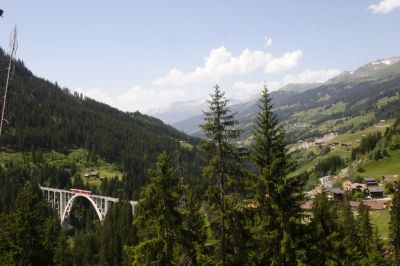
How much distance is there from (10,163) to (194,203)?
176719 mm

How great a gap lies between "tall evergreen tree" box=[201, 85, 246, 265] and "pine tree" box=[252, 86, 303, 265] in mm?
2772

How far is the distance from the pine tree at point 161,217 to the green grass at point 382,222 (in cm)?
6581

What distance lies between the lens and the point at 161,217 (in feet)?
77.7

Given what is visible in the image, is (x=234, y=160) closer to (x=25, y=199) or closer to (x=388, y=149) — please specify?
(x=25, y=199)

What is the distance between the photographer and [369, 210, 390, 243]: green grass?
81412 mm

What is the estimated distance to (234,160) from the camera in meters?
23.0

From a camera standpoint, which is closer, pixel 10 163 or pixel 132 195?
pixel 132 195

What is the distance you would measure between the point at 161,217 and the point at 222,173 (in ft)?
15.6

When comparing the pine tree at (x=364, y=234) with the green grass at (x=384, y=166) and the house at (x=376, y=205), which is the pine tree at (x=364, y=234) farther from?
the green grass at (x=384, y=166)

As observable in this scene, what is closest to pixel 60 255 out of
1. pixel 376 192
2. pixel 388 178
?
pixel 376 192

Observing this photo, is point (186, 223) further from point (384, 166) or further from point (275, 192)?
point (384, 166)

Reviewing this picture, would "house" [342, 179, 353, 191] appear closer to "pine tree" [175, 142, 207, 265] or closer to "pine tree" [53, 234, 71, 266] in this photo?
"pine tree" [53, 234, 71, 266]

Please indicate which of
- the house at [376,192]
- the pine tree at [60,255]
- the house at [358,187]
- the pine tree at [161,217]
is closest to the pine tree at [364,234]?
the pine tree at [161,217]

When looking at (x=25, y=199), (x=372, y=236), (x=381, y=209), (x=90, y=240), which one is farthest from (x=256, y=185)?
(x=381, y=209)
